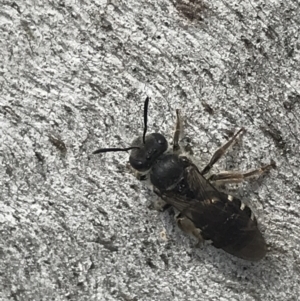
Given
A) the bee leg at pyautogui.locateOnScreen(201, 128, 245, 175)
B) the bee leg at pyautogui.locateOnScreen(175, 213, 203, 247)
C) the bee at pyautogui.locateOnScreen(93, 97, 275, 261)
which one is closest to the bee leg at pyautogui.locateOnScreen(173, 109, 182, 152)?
the bee at pyautogui.locateOnScreen(93, 97, 275, 261)

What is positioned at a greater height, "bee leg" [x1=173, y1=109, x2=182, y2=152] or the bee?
"bee leg" [x1=173, y1=109, x2=182, y2=152]

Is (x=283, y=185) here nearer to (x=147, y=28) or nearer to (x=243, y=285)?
(x=243, y=285)

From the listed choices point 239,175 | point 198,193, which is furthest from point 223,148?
point 198,193

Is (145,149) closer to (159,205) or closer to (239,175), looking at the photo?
(159,205)

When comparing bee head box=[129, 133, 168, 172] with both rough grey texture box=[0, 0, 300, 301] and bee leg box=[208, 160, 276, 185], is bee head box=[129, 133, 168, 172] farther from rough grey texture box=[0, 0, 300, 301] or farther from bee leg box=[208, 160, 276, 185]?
bee leg box=[208, 160, 276, 185]

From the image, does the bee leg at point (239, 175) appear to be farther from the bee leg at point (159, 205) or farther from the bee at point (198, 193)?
the bee leg at point (159, 205)

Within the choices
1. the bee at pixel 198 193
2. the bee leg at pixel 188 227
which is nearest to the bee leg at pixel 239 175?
the bee at pixel 198 193
